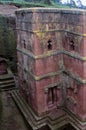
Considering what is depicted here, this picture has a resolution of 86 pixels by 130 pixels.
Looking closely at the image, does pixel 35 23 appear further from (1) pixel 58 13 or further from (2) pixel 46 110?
(2) pixel 46 110

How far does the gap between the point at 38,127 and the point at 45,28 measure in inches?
286

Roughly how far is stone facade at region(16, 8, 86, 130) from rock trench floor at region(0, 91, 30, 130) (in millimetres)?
1546

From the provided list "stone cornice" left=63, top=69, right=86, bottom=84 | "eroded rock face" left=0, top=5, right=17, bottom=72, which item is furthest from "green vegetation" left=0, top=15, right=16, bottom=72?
"stone cornice" left=63, top=69, right=86, bottom=84

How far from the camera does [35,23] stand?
13586mm

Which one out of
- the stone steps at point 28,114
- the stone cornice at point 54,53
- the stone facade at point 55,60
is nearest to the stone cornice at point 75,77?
the stone facade at point 55,60

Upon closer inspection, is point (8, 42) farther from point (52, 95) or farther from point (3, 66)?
point (52, 95)

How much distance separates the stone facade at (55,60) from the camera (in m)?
13.6

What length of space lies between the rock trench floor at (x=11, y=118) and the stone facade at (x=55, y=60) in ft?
5.07

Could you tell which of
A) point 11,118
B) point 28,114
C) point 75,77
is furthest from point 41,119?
point 75,77

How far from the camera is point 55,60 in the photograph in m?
15.3

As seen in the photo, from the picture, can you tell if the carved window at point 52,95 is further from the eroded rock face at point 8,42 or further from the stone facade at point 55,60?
the eroded rock face at point 8,42

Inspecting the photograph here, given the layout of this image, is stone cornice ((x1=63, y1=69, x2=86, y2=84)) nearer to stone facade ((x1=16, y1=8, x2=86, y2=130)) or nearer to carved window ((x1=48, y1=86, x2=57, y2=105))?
stone facade ((x1=16, y1=8, x2=86, y2=130))

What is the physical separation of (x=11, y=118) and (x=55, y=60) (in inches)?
243

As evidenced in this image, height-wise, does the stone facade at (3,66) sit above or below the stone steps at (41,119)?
above
